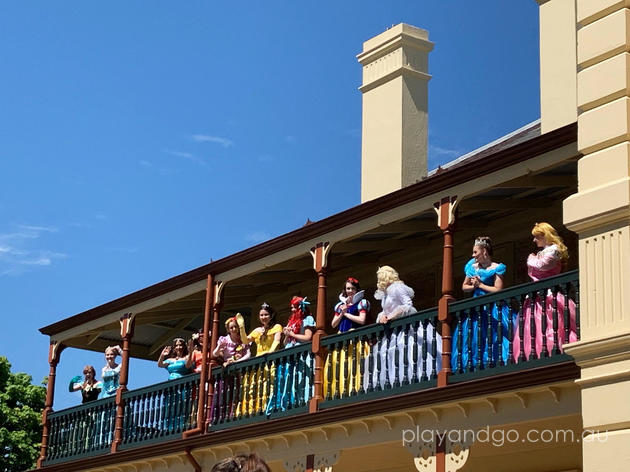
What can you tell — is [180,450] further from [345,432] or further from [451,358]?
[451,358]

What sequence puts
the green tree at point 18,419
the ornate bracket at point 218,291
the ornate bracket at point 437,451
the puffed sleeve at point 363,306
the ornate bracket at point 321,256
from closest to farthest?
the ornate bracket at point 437,451, the puffed sleeve at point 363,306, the ornate bracket at point 321,256, the ornate bracket at point 218,291, the green tree at point 18,419

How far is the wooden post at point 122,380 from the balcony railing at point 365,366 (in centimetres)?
9

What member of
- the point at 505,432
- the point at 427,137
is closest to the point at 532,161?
the point at 505,432

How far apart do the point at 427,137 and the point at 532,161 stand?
954 centimetres

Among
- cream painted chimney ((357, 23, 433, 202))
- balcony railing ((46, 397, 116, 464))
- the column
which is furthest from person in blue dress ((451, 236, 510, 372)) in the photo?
cream painted chimney ((357, 23, 433, 202))

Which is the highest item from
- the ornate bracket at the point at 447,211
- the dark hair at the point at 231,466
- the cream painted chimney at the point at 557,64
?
the cream painted chimney at the point at 557,64

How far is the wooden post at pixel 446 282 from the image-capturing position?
531 inches

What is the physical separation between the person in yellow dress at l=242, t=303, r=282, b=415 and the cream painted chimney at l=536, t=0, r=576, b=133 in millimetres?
4991

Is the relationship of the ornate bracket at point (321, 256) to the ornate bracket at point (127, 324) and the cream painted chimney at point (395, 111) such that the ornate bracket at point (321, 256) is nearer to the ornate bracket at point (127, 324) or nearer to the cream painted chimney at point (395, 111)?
the ornate bracket at point (127, 324)

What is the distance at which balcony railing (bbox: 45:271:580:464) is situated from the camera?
12.3 m

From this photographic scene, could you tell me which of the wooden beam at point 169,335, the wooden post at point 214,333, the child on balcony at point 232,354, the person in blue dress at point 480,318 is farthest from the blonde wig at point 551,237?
the wooden beam at point 169,335

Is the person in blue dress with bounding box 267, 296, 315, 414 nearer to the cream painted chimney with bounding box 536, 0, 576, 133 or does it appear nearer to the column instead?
the cream painted chimney with bounding box 536, 0, 576, 133

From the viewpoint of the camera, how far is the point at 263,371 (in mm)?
16562

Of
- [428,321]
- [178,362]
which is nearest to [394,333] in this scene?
[428,321]
